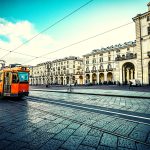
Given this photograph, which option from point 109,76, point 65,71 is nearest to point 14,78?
point 109,76

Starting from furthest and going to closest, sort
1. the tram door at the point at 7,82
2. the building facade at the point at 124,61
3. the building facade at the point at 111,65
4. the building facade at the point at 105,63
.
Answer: the building facade at the point at 105,63 < the building facade at the point at 111,65 < the building facade at the point at 124,61 < the tram door at the point at 7,82

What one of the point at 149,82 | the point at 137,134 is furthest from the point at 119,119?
the point at 149,82

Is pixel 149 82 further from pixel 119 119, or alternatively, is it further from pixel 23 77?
pixel 119 119

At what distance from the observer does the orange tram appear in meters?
10.9

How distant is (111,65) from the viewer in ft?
179

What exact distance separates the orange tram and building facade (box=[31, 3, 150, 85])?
12.6 metres

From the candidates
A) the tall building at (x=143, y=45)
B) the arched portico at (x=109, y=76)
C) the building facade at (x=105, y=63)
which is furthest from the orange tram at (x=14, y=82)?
the arched portico at (x=109, y=76)

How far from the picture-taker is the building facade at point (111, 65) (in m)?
A: 30.9

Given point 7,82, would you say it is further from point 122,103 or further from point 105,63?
point 105,63

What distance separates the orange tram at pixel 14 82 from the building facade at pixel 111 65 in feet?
41.5

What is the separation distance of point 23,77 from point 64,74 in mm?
63429

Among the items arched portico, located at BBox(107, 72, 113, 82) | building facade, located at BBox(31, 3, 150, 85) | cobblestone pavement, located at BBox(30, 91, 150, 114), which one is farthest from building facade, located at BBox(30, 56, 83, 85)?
cobblestone pavement, located at BBox(30, 91, 150, 114)

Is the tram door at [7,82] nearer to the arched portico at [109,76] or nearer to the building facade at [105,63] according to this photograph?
the building facade at [105,63]

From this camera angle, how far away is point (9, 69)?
11398 millimetres
